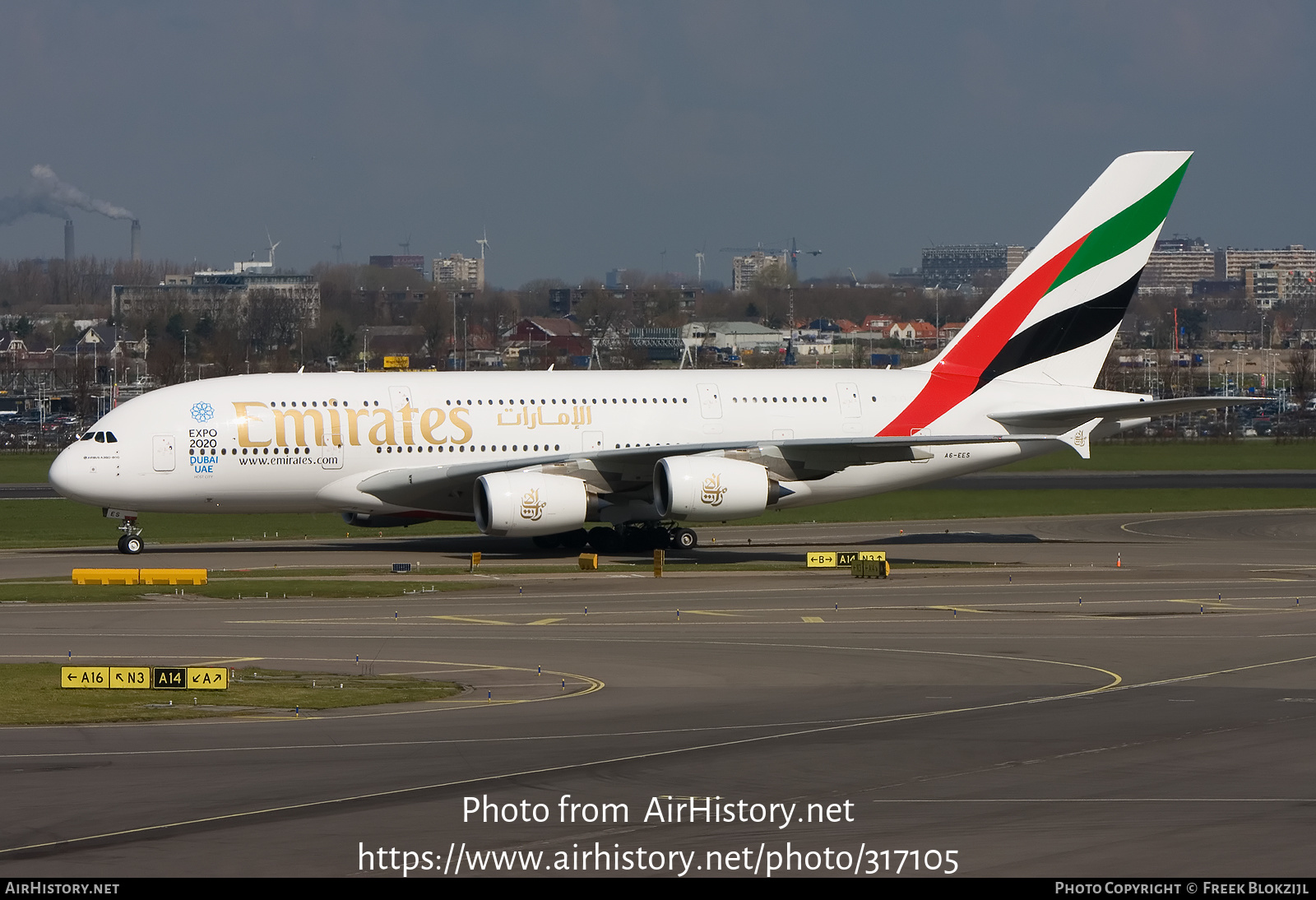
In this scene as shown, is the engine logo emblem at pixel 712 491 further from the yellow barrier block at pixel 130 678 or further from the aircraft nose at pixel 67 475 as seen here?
the yellow barrier block at pixel 130 678

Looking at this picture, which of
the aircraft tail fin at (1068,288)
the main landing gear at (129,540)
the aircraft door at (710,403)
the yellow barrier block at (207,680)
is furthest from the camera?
the aircraft tail fin at (1068,288)

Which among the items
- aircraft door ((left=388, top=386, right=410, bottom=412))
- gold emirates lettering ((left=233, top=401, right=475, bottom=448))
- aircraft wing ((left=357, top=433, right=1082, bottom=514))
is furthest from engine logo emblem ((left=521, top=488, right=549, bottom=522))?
aircraft door ((left=388, top=386, right=410, bottom=412))

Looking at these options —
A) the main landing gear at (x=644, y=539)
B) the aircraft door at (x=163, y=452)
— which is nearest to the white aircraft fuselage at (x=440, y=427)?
the aircraft door at (x=163, y=452)

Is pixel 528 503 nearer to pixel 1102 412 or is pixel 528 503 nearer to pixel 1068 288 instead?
pixel 1102 412

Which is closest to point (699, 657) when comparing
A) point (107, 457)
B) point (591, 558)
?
point (591, 558)

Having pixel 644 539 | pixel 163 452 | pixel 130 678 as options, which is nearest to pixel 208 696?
pixel 130 678

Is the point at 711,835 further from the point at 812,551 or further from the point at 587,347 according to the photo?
the point at 587,347
